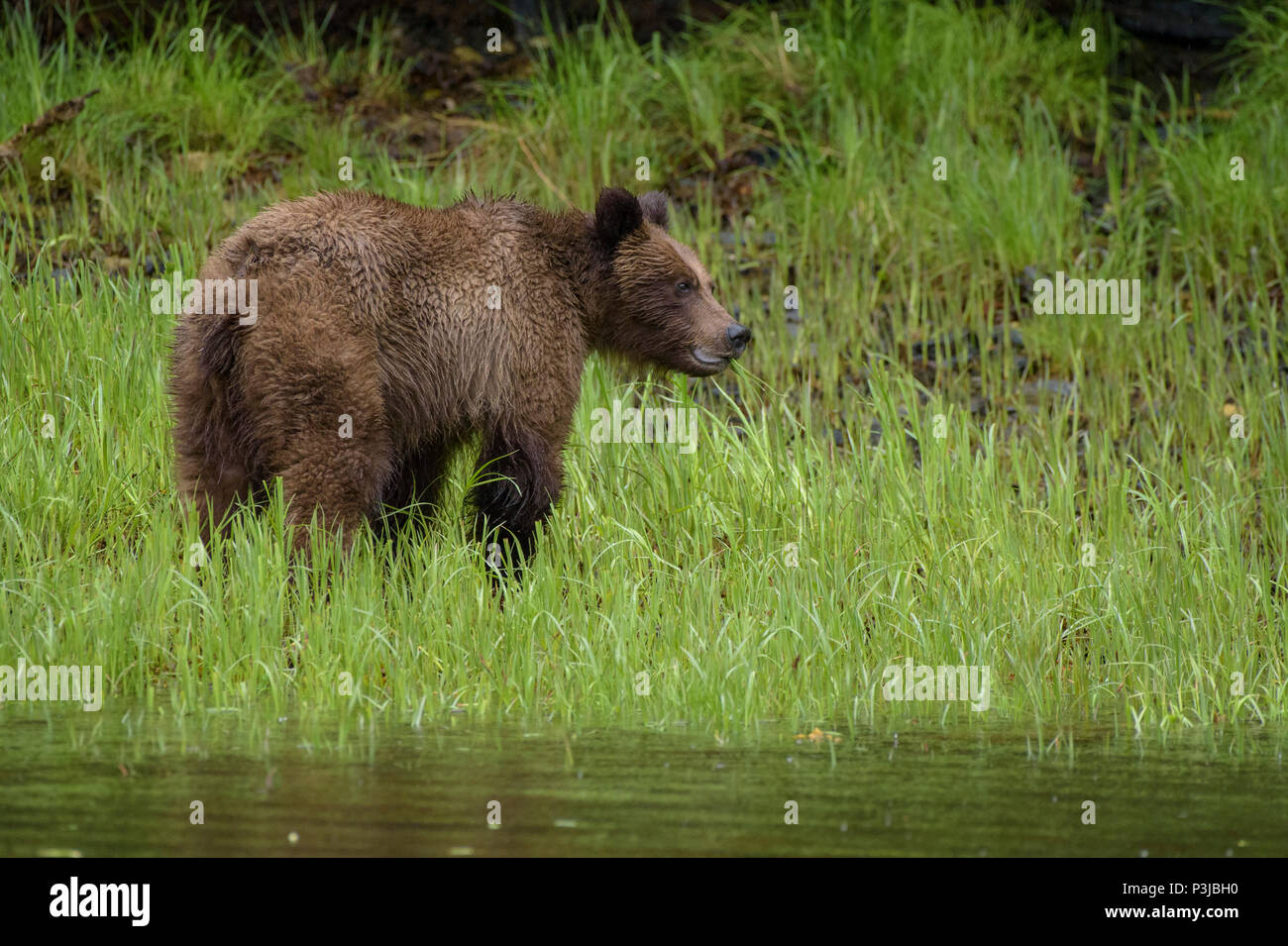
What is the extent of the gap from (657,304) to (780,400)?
2837 mm

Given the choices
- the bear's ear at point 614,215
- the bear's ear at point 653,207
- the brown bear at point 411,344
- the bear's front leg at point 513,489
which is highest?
the bear's ear at point 653,207

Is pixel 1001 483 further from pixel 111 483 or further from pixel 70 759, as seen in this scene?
pixel 70 759

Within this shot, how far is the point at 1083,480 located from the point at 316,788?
6.52m

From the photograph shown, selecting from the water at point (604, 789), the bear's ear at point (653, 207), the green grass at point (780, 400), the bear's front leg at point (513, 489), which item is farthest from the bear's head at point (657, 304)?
the water at point (604, 789)

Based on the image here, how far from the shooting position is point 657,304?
776cm

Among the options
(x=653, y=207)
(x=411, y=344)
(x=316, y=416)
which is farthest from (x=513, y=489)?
(x=653, y=207)

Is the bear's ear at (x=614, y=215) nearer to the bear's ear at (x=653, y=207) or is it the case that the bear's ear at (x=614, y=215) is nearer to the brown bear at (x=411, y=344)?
the brown bear at (x=411, y=344)

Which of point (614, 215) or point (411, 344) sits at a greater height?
point (614, 215)

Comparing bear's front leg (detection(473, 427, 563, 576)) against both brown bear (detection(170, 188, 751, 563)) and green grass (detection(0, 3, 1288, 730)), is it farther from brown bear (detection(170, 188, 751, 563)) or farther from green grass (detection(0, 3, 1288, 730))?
green grass (detection(0, 3, 1288, 730))

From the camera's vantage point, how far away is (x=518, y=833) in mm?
4102

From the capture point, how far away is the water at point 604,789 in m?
4.05

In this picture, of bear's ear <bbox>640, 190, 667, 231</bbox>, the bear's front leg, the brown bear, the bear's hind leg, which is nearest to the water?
the bear's hind leg

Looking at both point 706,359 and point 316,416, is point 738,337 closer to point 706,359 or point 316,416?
point 706,359

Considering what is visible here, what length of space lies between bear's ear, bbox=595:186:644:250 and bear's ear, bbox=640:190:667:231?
340mm
